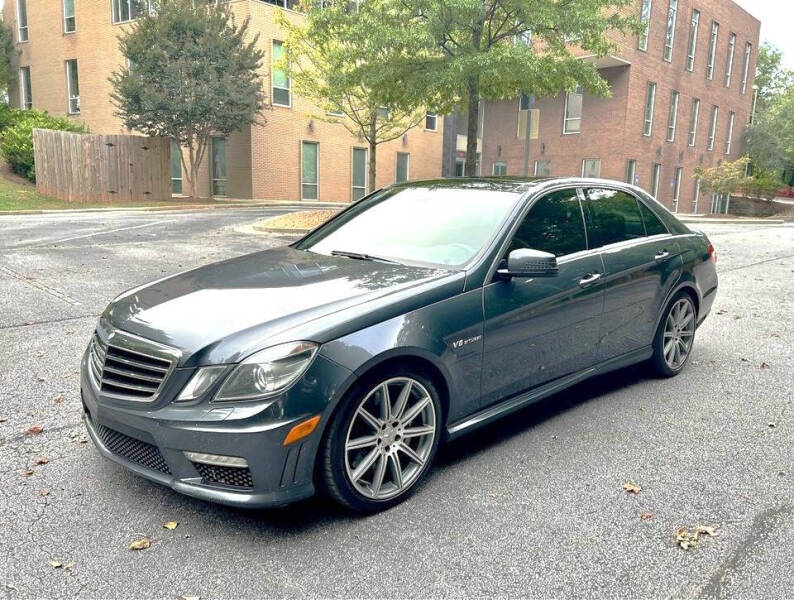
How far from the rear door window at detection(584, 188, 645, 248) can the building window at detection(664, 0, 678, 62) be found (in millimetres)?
32008

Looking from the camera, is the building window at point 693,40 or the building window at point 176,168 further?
the building window at point 693,40

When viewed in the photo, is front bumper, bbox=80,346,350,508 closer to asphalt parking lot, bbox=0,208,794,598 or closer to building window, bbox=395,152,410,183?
asphalt parking lot, bbox=0,208,794,598

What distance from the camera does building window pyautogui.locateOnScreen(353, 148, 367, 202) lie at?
32.4m

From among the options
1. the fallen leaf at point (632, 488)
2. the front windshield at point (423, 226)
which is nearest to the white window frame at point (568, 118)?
the front windshield at point (423, 226)

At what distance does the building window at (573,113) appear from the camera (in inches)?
1276

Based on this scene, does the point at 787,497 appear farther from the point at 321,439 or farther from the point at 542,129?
the point at 542,129

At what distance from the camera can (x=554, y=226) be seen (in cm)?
426

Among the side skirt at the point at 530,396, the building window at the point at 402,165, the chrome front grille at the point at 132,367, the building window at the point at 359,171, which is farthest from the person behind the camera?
the building window at the point at 402,165

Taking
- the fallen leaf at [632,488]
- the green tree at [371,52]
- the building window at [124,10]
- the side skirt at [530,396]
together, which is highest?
the building window at [124,10]

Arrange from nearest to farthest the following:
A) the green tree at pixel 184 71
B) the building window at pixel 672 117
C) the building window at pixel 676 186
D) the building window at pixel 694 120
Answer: the green tree at pixel 184 71 → the building window at pixel 672 117 → the building window at pixel 676 186 → the building window at pixel 694 120

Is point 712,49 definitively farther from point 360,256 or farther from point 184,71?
point 360,256

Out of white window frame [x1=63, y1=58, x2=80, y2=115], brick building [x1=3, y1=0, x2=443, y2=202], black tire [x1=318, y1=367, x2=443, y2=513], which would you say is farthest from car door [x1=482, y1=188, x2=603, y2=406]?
white window frame [x1=63, y1=58, x2=80, y2=115]

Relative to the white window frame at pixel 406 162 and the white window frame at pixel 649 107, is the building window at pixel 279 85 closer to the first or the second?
the white window frame at pixel 406 162

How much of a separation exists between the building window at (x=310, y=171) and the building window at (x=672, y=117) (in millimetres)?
18165
